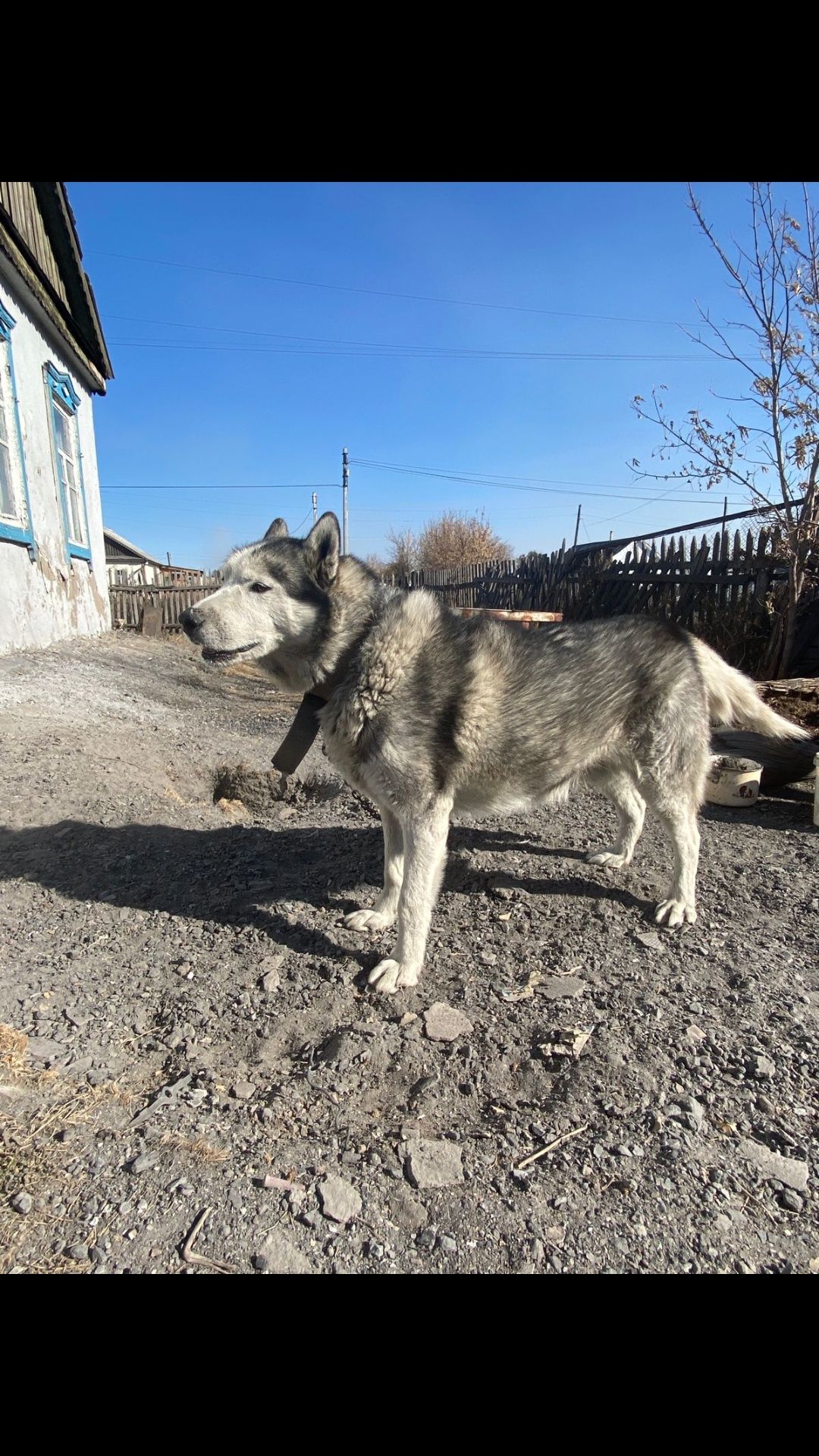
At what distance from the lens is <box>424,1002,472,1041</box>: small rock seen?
8.46 ft

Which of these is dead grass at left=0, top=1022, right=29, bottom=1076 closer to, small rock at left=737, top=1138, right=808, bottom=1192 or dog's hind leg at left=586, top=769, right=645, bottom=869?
small rock at left=737, top=1138, right=808, bottom=1192

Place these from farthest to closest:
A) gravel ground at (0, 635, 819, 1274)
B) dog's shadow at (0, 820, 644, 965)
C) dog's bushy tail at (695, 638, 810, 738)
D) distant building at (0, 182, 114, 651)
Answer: distant building at (0, 182, 114, 651) < dog's bushy tail at (695, 638, 810, 738) < dog's shadow at (0, 820, 644, 965) < gravel ground at (0, 635, 819, 1274)

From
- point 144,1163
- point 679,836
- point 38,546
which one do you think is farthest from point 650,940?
point 38,546

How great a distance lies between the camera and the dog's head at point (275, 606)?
120 inches

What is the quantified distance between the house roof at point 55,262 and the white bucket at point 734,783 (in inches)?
389

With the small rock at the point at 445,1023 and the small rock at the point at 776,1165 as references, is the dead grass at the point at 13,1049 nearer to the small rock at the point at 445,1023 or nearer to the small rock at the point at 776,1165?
the small rock at the point at 445,1023

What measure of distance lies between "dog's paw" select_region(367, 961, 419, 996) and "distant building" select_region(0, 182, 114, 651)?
7456 millimetres

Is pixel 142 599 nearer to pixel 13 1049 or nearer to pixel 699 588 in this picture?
pixel 699 588

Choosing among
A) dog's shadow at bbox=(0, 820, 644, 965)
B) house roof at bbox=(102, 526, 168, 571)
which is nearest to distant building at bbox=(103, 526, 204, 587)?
house roof at bbox=(102, 526, 168, 571)

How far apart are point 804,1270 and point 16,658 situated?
30.3 ft

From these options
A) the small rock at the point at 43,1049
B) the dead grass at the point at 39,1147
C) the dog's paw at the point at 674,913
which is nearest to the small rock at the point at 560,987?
the dog's paw at the point at 674,913

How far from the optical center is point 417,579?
22.3 m
